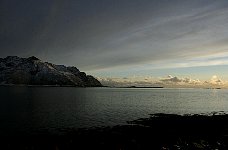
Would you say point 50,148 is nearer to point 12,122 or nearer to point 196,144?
point 196,144

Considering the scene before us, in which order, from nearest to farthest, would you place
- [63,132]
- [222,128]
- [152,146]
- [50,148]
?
[50,148] < [152,146] < [63,132] < [222,128]

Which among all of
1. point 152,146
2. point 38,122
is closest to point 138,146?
point 152,146

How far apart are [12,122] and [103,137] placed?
27817 millimetres

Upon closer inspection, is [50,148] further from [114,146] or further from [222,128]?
[222,128]

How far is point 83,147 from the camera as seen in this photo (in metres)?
39.5

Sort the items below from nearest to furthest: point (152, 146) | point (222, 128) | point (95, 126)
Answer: point (152, 146), point (222, 128), point (95, 126)

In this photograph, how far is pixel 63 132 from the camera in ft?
172

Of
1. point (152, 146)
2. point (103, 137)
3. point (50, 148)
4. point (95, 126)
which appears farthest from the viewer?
point (95, 126)

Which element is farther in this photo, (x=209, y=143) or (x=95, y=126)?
(x=95, y=126)

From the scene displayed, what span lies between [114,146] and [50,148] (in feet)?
30.0

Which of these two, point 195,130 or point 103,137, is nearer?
point 103,137

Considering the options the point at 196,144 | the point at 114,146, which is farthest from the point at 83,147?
the point at 196,144

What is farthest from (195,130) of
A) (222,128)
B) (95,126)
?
(95,126)

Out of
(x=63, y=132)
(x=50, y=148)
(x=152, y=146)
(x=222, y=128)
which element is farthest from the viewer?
(x=222, y=128)
